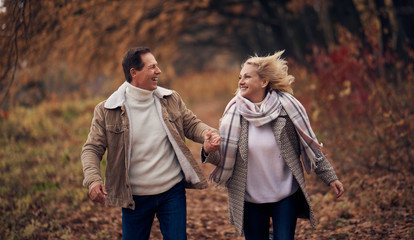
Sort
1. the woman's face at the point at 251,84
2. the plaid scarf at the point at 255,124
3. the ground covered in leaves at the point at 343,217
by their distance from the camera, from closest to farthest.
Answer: the plaid scarf at the point at 255,124 → the woman's face at the point at 251,84 → the ground covered in leaves at the point at 343,217

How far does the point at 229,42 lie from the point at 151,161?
19.2 m

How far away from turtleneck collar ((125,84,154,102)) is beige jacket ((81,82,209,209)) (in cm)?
6

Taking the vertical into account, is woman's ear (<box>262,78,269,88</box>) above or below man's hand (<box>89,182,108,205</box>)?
above

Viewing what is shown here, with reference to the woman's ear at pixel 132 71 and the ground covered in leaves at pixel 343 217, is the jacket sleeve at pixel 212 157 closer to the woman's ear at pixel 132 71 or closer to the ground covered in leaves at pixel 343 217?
the woman's ear at pixel 132 71

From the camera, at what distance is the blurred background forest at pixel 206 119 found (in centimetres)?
504

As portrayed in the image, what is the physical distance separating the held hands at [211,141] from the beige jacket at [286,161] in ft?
0.31

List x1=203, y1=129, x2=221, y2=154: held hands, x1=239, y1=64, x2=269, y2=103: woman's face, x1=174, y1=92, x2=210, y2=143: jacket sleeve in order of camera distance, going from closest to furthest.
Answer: x1=203, y1=129, x2=221, y2=154: held hands
x1=239, y1=64, x2=269, y2=103: woman's face
x1=174, y1=92, x2=210, y2=143: jacket sleeve

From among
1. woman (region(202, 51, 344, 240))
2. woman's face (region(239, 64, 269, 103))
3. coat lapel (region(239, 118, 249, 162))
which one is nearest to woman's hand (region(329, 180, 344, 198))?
woman (region(202, 51, 344, 240))

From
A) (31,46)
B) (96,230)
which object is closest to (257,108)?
(96,230)

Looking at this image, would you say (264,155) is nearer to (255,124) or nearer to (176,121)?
(255,124)

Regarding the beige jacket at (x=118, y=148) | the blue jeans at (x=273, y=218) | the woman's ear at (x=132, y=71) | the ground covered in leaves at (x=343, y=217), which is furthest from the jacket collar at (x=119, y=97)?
the ground covered in leaves at (x=343, y=217)

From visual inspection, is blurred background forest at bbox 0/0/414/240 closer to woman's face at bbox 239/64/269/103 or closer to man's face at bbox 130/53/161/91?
woman's face at bbox 239/64/269/103

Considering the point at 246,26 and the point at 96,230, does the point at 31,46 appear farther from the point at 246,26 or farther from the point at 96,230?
the point at 246,26

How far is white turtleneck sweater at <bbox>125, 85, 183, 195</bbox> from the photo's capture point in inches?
122
